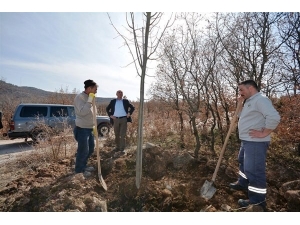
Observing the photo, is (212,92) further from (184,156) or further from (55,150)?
(55,150)

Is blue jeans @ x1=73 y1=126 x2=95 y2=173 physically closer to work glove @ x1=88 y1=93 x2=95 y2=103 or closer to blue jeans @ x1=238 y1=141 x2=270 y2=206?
work glove @ x1=88 y1=93 x2=95 y2=103

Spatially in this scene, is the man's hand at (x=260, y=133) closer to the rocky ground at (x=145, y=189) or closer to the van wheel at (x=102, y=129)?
the rocky ground at (x=145, y=189)

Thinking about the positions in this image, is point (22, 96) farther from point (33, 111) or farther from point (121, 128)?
point (121, 128)

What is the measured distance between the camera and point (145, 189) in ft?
10.2

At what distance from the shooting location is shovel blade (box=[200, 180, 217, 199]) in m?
3.02

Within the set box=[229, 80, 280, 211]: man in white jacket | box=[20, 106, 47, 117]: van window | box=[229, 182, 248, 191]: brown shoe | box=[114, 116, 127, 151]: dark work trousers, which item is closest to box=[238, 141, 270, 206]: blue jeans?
box=[229, 80, 280, 211]: man in white jacket

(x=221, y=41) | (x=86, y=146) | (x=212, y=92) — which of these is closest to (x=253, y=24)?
(x=221, y=41)

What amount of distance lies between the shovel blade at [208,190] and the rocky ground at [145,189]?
7 cm

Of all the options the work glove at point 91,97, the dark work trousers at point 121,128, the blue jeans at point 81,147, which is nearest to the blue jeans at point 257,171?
the work glove at point 91,97

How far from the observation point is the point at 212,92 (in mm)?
6023

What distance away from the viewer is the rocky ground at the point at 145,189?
2.71 m

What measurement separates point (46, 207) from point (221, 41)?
5327 millimetres

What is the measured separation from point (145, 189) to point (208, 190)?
98 cm

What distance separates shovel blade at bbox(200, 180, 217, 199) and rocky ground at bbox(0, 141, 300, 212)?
Result: 66 mm
